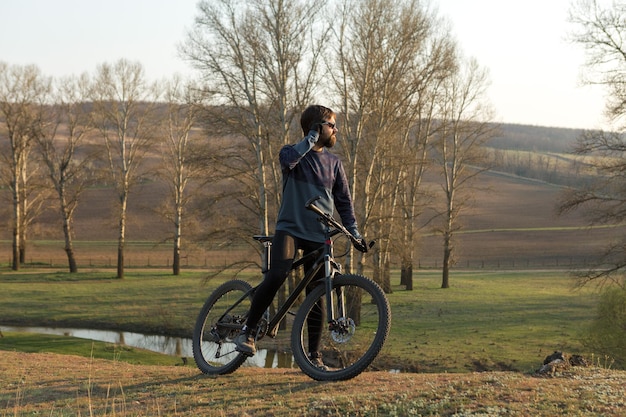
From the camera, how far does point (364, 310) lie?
6195 mm

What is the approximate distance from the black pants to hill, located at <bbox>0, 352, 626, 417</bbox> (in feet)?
1.75

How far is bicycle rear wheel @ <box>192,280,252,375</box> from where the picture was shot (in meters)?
7.16

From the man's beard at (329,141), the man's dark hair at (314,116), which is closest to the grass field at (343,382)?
the man's beard at (329,141)

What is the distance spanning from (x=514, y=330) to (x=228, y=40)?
16.4 meters

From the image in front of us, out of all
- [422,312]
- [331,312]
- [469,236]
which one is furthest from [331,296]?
[469,236]

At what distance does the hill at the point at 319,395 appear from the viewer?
17.5ft

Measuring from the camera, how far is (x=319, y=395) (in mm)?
5793

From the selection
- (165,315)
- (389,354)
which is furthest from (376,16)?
(165,315)

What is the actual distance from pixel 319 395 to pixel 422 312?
92.3 feet

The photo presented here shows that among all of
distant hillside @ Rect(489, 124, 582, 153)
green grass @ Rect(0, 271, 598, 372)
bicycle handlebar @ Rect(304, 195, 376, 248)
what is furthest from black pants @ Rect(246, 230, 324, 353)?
distant hillside @ Rect(489, 124, 582, 153)

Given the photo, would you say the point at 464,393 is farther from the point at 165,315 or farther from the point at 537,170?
the point at 537,170

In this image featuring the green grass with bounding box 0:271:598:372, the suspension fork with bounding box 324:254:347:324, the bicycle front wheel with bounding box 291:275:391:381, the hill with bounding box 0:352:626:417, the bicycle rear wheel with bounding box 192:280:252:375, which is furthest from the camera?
the green grass with bounding box 0:271:598:372

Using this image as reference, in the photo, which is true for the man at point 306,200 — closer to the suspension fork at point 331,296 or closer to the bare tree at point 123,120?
the suspension fork at point 331,296

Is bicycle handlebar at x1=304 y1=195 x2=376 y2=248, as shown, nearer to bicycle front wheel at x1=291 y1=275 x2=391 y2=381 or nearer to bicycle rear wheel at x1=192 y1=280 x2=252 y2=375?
bicycle front wheel at x1=291 y1=275 x2=391 y2=381
